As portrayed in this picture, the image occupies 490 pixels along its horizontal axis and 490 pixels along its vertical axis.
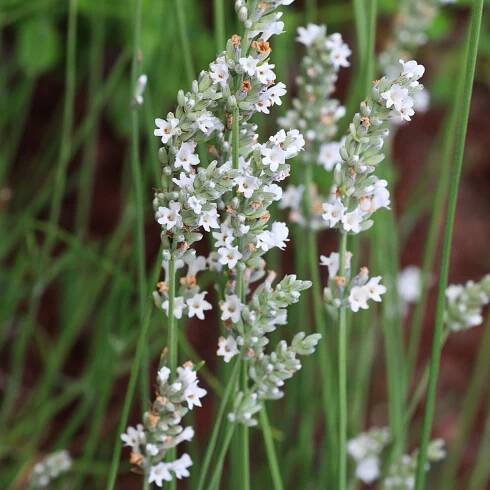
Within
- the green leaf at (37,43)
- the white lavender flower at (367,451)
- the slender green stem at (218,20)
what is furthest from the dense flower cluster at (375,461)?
the green leaf at (37,43)

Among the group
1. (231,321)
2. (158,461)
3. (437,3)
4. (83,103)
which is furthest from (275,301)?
(83,103)

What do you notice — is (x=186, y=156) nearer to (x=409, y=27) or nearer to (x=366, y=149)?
(x=366, y=149)

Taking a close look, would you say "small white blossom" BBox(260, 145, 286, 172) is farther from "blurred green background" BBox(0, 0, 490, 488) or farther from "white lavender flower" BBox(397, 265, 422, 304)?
"white lavender flower" BBox(397, 265, 422, 304)

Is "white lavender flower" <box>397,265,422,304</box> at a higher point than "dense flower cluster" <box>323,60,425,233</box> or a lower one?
higher

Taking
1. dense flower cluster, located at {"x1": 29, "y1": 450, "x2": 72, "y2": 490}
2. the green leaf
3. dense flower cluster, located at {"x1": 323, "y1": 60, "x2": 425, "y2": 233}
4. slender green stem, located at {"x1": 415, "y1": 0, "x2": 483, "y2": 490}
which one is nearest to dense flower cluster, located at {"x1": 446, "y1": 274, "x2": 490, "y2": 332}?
slender green stem, located at {"x1": 415, "y1": 0, "x2": 483, "y2": 490}

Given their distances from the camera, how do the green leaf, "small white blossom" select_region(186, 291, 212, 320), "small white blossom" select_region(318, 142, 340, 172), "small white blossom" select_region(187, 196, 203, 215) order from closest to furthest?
"small white blossom" select_region(187, 196, 203, 215), "small white blossom" select_region(186, 291, 212, 320), "small white blossom" select_region(318, 142, 340, 172), the green leaf

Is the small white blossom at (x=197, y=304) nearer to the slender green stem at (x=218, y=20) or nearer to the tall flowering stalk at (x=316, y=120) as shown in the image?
the tall flowering stalk at (x=316, y=120)

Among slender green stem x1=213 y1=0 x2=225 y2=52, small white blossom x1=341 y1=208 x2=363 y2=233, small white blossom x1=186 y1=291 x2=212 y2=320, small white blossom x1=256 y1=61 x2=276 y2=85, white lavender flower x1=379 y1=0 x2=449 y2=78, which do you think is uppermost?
white lavender flower x1=379 y1=0 x2=449 y2=78
